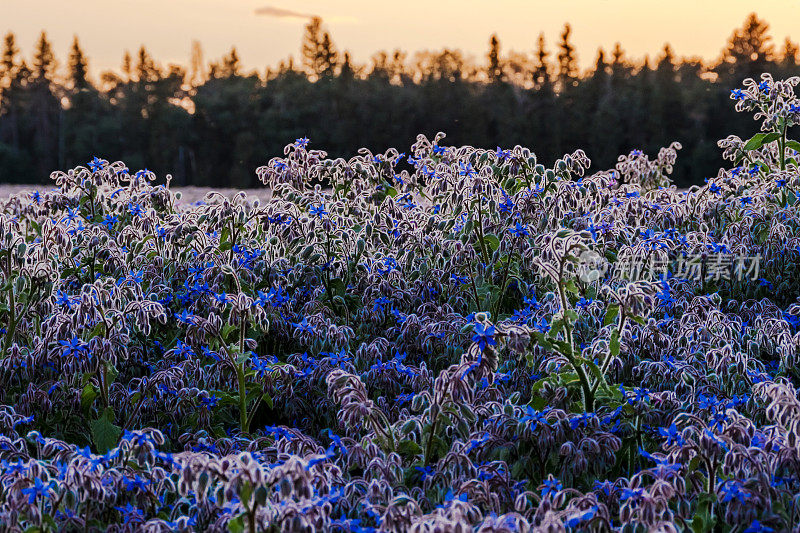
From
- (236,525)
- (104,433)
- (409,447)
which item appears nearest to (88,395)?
(104,433)

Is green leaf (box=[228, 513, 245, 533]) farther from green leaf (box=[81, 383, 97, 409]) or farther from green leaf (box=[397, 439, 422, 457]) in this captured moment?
green leaf (box=[81, 383, 97, 409])

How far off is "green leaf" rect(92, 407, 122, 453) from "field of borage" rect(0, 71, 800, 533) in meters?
0.01

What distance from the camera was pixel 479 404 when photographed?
11.1 ft

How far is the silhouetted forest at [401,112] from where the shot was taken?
21.1 meters

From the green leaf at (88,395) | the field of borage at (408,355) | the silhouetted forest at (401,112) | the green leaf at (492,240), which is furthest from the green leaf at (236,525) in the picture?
the silhouetted forest at (401,112)

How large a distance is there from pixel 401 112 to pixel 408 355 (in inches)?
736

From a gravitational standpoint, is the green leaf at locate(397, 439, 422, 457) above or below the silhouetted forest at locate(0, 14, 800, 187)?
below

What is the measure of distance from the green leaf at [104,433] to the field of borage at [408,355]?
1cm

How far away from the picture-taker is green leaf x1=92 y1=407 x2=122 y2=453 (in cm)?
332

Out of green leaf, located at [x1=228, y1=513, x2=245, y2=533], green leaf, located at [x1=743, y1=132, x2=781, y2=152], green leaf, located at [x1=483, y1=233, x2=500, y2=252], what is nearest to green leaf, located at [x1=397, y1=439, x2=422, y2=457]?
green leaf, located at [x1=228, y1=513, x2=245, y2=533]

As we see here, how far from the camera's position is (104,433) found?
3.35 meters

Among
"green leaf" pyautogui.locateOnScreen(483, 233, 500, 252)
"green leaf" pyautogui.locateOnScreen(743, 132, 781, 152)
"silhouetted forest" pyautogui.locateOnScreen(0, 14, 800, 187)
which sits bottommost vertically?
"green leaf" pyautogui.locateOnScreen(483, 233, 500, 252)

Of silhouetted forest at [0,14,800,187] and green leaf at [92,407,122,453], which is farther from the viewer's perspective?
silhouetted forest at [0,14,800,187]

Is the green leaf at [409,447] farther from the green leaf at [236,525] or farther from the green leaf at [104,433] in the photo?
the green leaf at [104,433]
